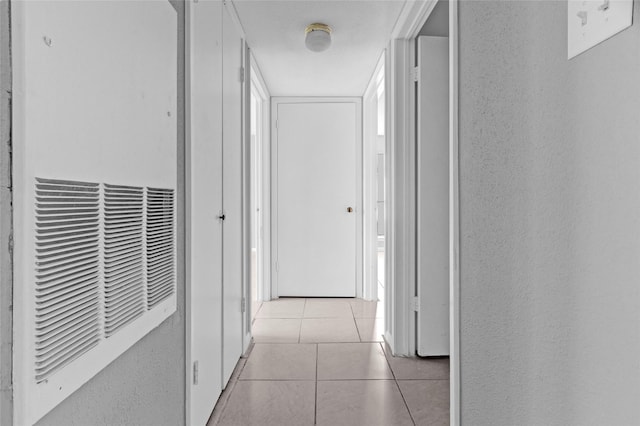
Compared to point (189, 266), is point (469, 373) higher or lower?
lower

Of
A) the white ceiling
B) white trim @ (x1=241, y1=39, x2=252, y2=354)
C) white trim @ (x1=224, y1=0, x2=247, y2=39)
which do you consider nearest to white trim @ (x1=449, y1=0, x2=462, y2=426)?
the white ceiling

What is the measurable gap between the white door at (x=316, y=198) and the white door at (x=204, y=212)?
2.20 meters

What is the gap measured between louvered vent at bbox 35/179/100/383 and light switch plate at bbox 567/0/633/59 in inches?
43.2

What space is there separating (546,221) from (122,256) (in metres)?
1.07

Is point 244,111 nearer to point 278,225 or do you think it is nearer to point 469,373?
point 278,225

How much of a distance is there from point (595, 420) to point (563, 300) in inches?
10.0

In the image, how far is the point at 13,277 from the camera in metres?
0.67

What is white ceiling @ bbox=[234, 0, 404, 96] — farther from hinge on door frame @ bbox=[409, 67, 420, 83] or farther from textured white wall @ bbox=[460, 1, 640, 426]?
textured white wall @ bbox=[460, 1, 640, 426]

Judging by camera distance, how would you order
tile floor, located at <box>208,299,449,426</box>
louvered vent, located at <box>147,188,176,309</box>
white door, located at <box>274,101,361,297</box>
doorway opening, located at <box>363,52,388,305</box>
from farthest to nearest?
white door, located at <box>274,101,361,297</box>, doorway opening, located at <box>363,52,388,305</box>, tile floor, located at <box>208,299,449,426</box>, louvered vent, located at <box>147,188,176,309</box>

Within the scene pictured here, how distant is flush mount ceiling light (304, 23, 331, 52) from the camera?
2.54m

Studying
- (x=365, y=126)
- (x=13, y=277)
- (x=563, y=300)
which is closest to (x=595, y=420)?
(x=563, y=300)

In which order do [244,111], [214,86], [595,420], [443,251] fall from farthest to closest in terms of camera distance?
[244,111] < [443,251] < [214,86] < [595,420]

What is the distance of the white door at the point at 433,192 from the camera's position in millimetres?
2514

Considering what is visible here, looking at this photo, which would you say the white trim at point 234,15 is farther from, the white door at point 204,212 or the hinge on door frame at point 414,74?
the hinge on door frame at point 414,74
